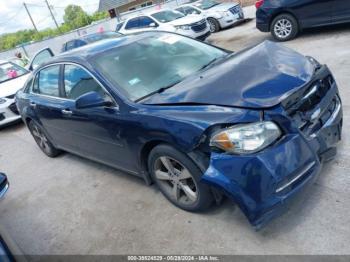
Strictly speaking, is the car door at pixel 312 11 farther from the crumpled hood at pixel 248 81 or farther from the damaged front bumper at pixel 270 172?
the damaged front bumper at pixel 270 172

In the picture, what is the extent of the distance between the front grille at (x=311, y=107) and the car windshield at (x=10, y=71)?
868 centimetres

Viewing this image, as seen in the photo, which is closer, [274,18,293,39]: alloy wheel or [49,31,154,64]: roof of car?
[49,31,154,64]: roof of car

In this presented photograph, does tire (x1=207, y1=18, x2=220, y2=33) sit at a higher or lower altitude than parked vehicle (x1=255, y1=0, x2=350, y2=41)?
lower

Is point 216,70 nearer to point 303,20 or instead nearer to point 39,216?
point 39,216

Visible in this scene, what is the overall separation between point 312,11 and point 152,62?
6.08 meters

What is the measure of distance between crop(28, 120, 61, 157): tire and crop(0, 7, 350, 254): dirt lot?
0.64 feet

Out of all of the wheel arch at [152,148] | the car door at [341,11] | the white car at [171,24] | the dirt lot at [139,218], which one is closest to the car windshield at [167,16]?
the white car at [171,24]

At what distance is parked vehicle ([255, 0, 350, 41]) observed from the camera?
7809mm

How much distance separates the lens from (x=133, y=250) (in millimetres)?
3061

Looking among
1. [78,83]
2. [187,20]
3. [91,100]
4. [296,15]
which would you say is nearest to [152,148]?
[91,100]

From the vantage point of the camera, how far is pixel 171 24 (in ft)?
41.2

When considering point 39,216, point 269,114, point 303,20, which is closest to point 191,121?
point 269,114

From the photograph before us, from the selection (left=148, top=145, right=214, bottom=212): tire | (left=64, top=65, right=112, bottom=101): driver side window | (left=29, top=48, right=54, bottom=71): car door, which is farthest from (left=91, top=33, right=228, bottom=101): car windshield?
(left=29, top=48, right=54, bottom=71): car door

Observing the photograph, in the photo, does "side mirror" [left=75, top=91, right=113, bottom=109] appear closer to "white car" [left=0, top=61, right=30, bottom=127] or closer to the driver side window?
the driver side window
